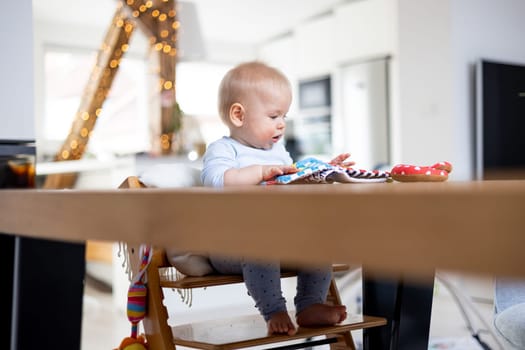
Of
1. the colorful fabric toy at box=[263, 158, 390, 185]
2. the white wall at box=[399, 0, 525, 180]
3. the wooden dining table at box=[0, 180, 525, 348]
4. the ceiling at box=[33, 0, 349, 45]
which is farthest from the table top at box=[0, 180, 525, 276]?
the ceiling at box=[33, 0, 349, 45]

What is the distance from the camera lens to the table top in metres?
0.26

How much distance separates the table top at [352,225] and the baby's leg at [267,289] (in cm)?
92

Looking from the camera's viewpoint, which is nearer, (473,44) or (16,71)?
(16,71)

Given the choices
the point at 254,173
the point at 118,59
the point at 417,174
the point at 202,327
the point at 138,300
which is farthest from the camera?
the point at 118,59

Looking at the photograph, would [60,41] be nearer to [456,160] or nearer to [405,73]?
[405,73]

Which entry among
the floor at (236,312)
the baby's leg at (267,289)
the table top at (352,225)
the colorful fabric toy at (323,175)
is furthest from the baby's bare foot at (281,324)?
the table top at (352,225)

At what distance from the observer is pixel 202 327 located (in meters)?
1.42

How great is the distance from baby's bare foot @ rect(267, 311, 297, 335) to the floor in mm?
131

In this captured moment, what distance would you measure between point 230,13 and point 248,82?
214 inches

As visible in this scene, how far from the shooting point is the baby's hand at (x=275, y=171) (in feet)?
3.59

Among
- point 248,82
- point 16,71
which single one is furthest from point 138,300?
point 16,71

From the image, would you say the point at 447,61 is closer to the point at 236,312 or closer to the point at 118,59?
the point at 118,59

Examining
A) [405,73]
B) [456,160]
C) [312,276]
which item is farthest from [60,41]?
[312,276]

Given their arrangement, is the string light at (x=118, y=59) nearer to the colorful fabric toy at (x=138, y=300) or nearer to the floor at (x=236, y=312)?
the floor at (x=236, y=312)
